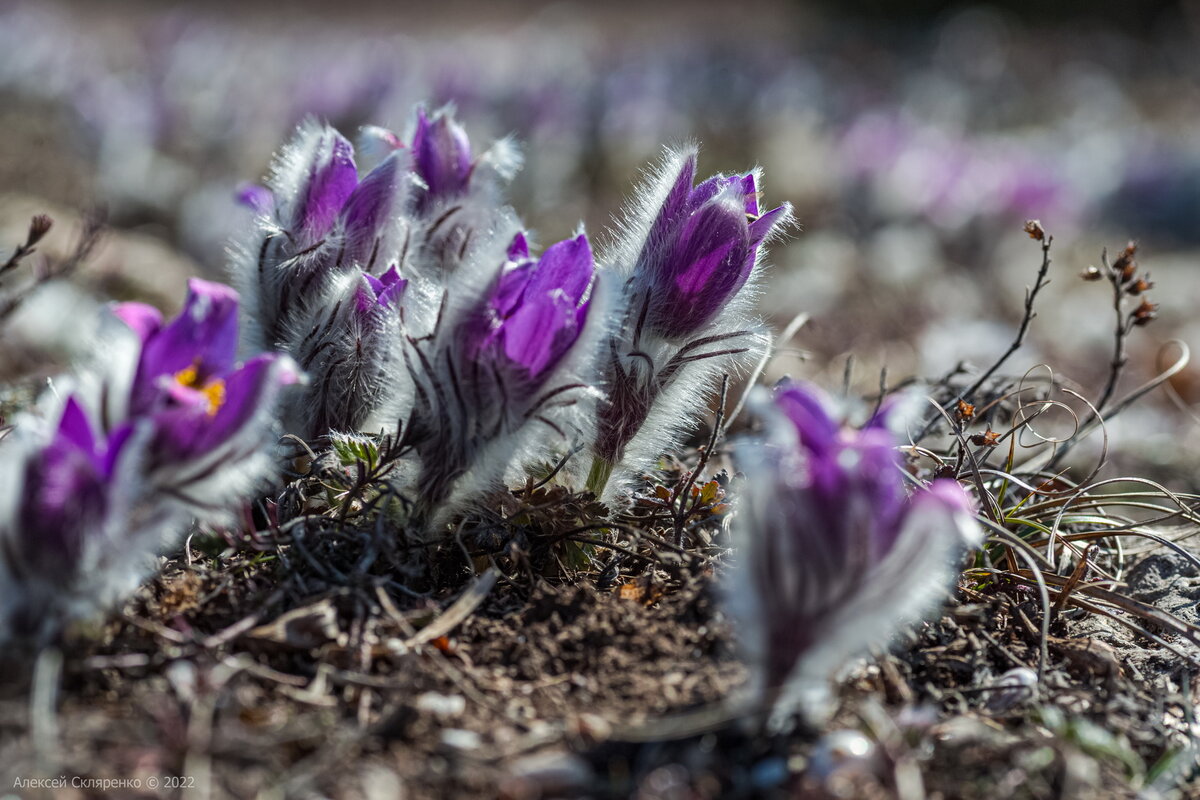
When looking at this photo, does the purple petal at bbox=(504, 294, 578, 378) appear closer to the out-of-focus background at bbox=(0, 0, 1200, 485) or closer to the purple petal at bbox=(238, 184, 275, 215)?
the purple petal at bbox=(238, 184, 275, 215)

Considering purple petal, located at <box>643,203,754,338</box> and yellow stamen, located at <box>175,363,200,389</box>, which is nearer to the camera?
yellow stamen, located at <box>175,363,200,389</box>

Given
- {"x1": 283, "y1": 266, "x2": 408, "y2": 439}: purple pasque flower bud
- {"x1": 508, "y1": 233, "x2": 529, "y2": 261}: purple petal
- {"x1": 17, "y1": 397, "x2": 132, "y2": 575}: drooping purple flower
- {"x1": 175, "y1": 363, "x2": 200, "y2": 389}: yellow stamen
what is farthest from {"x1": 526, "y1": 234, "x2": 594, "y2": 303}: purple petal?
{"x1": 17, "y1": 397, "x2": 132, "y2": 575}: drooping purple flower

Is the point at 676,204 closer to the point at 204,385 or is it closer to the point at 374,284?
the point at 374,284

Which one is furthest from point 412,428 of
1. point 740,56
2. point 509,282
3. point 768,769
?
point 740,56

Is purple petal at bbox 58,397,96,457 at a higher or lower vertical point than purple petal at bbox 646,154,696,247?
lower

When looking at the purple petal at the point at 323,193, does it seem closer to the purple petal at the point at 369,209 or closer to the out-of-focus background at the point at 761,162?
the purple petal at the point at 369,209

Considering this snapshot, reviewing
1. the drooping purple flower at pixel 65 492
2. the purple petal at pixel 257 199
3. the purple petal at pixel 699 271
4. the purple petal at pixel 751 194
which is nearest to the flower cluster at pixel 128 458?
the drooping purple flower at pixel 65 492

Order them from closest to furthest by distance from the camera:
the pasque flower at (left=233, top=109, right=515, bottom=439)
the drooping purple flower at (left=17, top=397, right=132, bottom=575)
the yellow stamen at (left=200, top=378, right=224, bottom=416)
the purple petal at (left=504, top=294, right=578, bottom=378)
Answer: the drooping purple flower at (left=17, top=397, right=132, bottom=575)
the yellow stamen at (left=200, top=378, right=224, bottom=416)
the purple petal at (left=504, top=294, right=578, bottom=378)
the pasque flower at (left=233, top=109, right=515, bottom=439)

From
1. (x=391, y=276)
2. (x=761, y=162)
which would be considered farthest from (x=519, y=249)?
(x=761, y=162)
